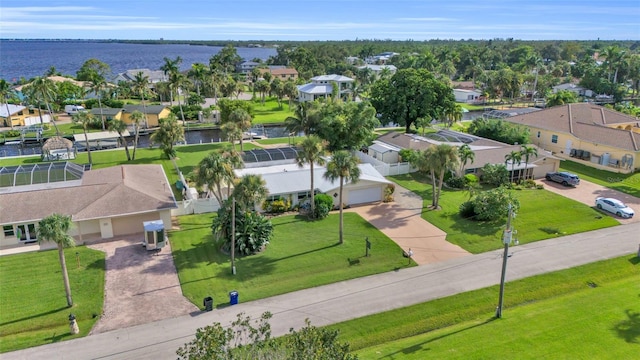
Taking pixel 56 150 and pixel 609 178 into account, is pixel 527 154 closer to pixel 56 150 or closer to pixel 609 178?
pixel 609 178

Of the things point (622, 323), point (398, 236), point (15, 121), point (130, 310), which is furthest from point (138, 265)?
Answer: point (15, 121)

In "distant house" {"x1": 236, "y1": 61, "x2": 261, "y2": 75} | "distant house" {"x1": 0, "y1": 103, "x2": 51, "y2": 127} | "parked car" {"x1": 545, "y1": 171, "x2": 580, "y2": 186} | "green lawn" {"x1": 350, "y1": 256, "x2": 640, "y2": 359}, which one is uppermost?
"distant house" {"x1": 236, "y1": 61, "x2": 261, "y2": 75}

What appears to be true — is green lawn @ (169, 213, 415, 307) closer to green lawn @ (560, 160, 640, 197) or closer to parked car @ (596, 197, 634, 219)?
parked car @ (596, 197, 634, 219)

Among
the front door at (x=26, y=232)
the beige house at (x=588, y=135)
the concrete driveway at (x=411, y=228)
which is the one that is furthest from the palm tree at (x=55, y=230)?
the beige house at (x=588, y=135)

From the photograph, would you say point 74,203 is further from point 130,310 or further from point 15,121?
point 15,121

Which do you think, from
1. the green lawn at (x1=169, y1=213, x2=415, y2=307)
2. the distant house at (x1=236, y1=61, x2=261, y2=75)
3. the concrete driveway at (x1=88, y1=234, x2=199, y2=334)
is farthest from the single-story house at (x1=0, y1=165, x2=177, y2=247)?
the distant house at (x1=236, y1=61, x2=261, y2=75)

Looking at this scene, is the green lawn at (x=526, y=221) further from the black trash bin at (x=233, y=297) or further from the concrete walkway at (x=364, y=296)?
the black trash bin at (x=233, y=297)
